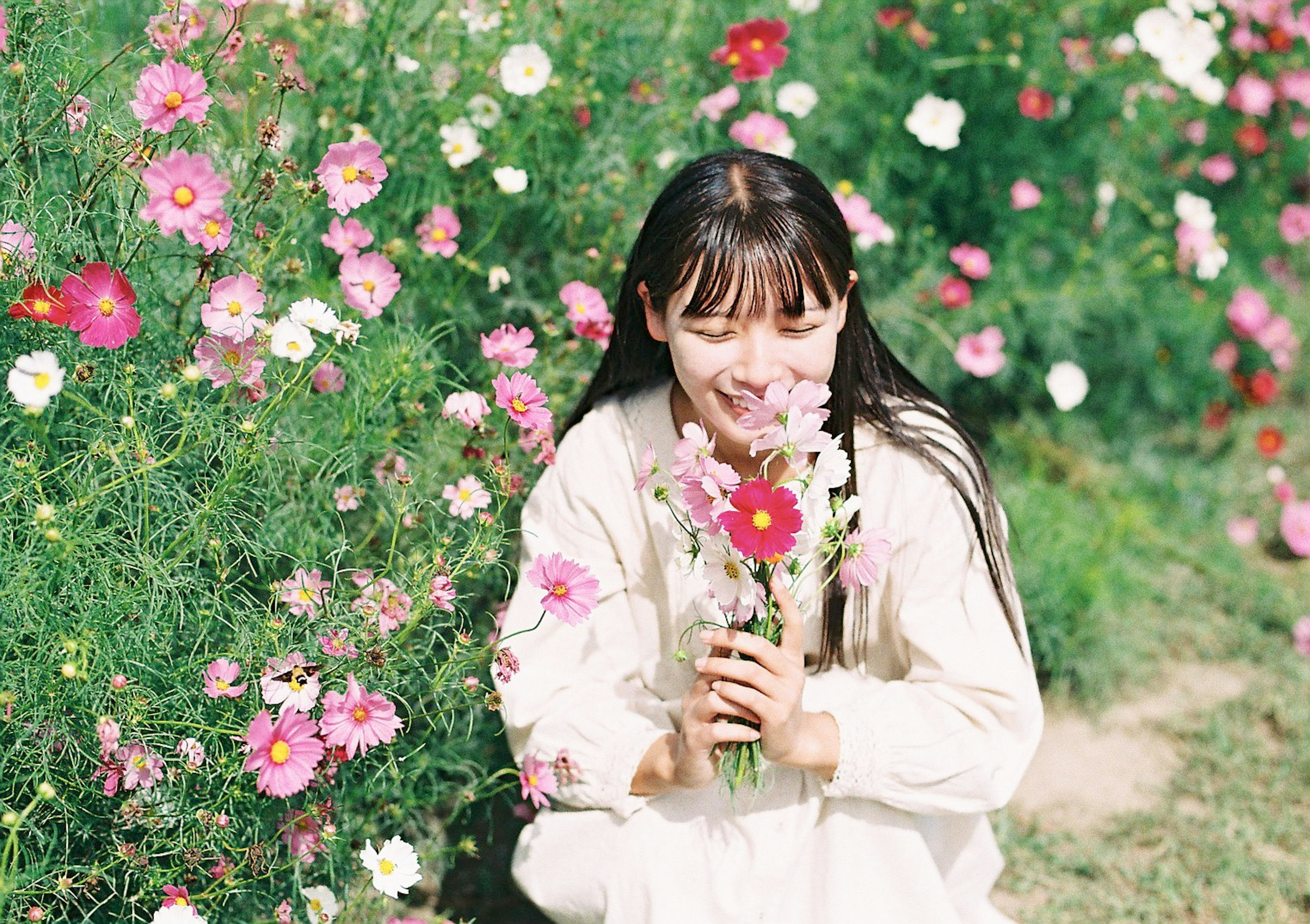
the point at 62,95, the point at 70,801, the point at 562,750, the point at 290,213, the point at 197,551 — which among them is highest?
the point at 62,95

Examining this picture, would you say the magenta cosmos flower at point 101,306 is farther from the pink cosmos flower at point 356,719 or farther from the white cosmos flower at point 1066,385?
the white cosmos flower at point 1066,385

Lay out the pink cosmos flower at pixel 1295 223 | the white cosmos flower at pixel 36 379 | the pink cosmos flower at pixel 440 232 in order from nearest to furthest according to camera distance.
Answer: the white cosmos flower at pixel 36 379 → the pink cosmos flower at pixel 440 232 → the pink cosmos flower at pixel 1295 223

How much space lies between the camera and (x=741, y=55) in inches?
86.2

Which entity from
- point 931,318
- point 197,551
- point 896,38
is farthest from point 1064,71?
point 197,551

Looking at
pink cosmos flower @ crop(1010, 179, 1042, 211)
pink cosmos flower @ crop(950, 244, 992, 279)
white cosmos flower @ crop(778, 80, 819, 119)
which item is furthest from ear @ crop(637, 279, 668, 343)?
pink cosmos flower @ crop(1010, 179, 1042, 211)

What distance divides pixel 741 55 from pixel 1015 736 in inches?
47.3

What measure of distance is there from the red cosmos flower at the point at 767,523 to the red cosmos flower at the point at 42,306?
0.72 metres

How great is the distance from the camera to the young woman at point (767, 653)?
149 cm

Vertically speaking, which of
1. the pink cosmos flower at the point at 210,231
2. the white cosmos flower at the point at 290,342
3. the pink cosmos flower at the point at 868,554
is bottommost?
the pink cosmos flower at the point at 868,554

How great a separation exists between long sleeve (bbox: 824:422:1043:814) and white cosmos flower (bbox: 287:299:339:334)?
0.69 meters

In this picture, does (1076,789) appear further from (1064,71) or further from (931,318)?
(1064,71)

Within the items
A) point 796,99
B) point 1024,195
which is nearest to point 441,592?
point 796,99

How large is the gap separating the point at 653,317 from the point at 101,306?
622 millimetres

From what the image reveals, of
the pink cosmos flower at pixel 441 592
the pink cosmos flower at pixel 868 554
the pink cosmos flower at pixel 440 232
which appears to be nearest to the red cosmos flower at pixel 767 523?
the pink cosmos flower at pixel 868 554
